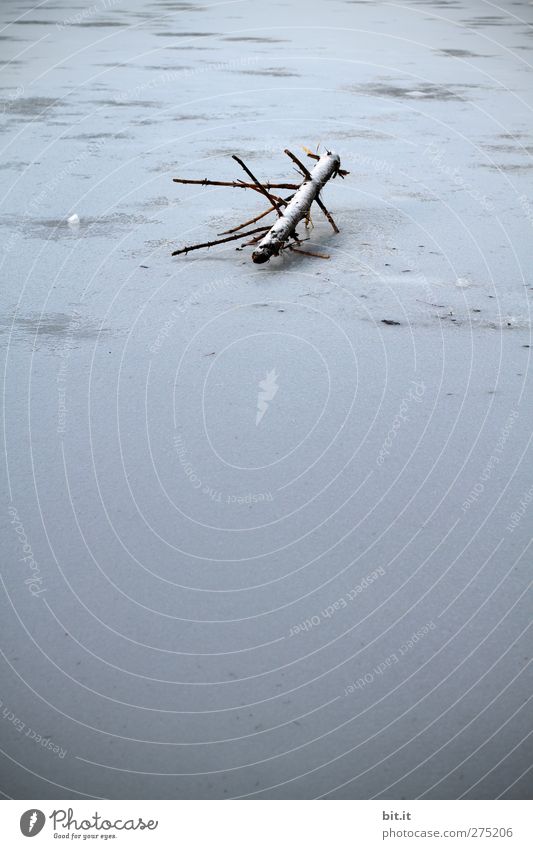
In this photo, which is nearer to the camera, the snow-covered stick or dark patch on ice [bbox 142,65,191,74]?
the snow-covered stick

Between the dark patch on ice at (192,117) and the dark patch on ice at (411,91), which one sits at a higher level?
the dark patch on ice at (411,91)

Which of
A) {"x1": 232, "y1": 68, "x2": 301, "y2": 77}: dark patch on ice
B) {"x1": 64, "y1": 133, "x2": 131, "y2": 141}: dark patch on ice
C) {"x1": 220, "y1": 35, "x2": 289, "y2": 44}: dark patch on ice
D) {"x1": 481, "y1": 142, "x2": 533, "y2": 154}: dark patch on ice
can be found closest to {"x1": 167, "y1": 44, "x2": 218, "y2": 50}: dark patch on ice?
{"x1": 220, "y1": 35, "x2": 289, "y2": 44}: dark patch on ice

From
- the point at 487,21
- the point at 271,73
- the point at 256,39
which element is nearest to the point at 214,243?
the point at 271,73

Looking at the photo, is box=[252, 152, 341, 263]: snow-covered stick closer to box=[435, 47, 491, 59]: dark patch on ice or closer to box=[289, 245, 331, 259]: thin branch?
box=[289, 245, 331, 259]: thin branch

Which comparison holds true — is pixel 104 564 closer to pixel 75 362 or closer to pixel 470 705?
pixel 470 705

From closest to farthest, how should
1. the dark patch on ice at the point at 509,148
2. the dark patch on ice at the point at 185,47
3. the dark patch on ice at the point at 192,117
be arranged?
the dark patch on ice at the point at 509,148, the dark patch on ice at the point at 192,117, the dark patch on ice at the point at 185,47

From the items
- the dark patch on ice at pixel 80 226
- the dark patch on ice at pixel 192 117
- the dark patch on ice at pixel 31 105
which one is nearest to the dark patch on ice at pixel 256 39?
the dark patch on ice at pixel 31 105

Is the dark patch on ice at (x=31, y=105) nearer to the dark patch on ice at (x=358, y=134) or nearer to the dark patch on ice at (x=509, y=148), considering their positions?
the dark patch on ice at (x=358, y=134)
